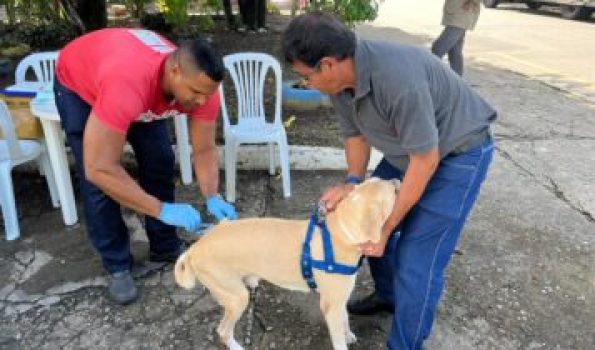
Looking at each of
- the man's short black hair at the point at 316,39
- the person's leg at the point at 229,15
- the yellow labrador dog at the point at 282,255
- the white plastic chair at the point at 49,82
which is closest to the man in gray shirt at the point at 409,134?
the man's short black hair at the point at 316,39

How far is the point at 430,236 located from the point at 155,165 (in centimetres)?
166

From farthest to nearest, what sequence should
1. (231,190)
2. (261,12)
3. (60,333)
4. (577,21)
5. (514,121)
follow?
1. (577,21)
2. (261,12)
3. (514,121)
4. (231,190)
5. (60,333)

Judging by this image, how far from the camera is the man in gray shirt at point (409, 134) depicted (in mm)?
1853

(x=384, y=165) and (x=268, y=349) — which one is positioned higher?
(x=384, y=165)

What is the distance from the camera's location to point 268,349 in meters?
2.66

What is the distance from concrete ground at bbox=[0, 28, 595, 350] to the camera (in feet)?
9.04

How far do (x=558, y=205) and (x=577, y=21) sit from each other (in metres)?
12.5

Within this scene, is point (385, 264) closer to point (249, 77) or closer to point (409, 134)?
point (409, 134)

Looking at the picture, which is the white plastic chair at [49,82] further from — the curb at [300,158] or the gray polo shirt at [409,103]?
the gray polo shirt at [409,103]

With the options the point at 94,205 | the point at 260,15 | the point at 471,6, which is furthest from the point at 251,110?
the point at 260,15

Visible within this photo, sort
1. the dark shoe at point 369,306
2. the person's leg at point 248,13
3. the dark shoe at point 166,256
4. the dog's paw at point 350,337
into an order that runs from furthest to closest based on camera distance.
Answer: the person's leg at point 248,13 < the dark shoe at point 166,256 < the dark shoe at point 369,306 < the dog's paw at point 350,337

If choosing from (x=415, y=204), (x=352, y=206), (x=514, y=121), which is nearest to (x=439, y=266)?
(x=415, y=204)

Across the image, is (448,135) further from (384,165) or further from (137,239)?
(137,239)

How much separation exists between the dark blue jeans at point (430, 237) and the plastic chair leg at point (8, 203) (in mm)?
2671
